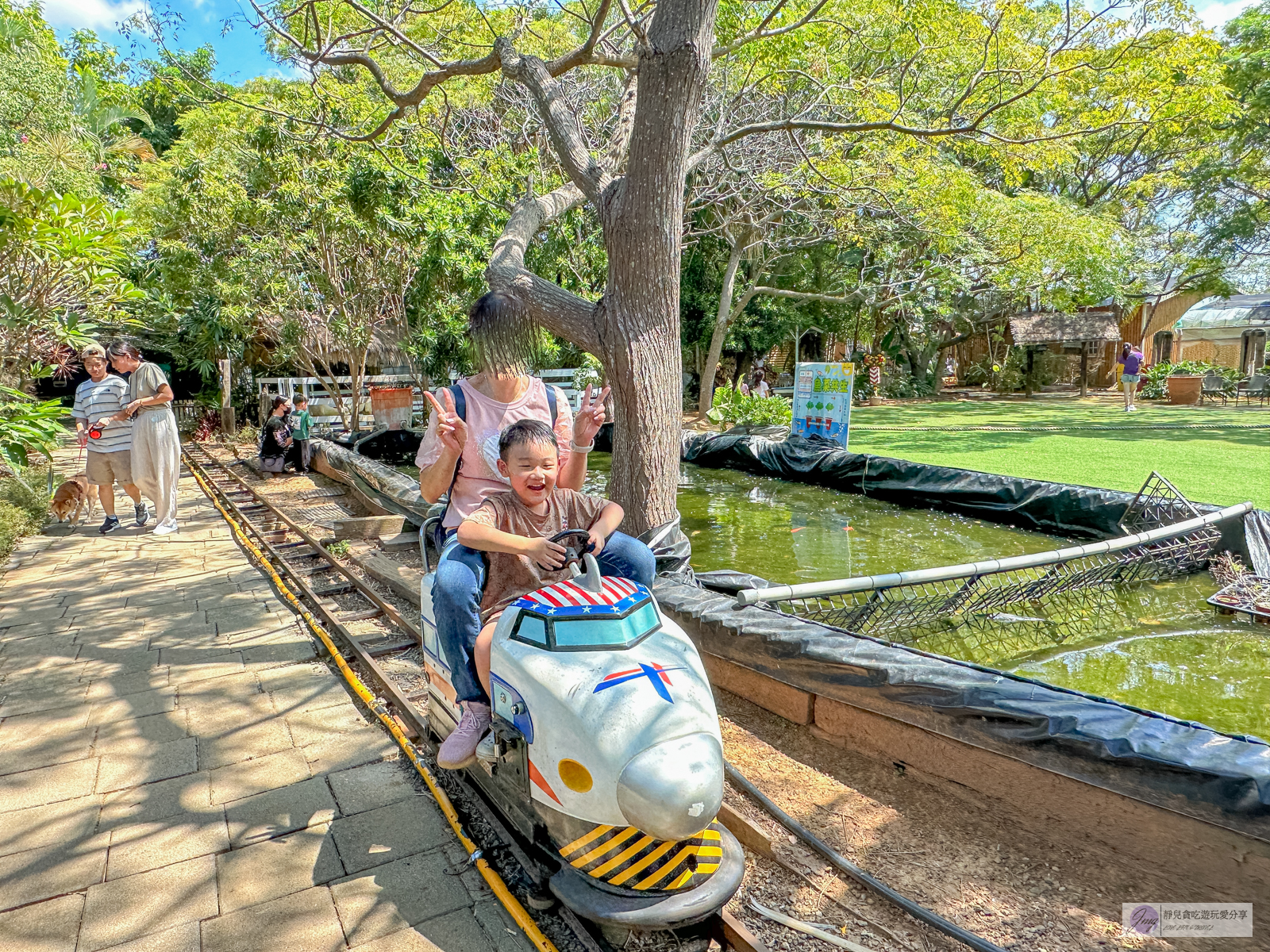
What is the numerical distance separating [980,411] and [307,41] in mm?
18845

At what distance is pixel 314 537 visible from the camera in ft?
25.1

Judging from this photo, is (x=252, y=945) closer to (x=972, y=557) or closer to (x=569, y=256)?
(x=972, y=557)

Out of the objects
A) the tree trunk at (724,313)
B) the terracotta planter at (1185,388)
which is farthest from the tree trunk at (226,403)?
the terracotta planter at (1185,388)

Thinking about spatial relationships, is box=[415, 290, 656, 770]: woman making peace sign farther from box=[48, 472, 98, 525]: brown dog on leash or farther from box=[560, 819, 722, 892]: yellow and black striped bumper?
box=[48, 472, 98, 525]: brown dog on leash

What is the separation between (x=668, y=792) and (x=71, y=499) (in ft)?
28.0

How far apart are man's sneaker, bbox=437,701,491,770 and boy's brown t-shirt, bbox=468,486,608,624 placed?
33 centimetres

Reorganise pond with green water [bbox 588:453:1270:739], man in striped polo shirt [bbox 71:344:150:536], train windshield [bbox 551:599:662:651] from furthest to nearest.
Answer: man in striped polo shirt [bbox 71:344:150:536] → pond with green water [bbox 588:453:1270:739] → train windshield [bbox 551:599:662:651]

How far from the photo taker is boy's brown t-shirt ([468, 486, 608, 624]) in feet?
9.39

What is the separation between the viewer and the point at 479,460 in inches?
125

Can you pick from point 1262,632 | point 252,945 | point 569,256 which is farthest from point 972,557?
point 569,256

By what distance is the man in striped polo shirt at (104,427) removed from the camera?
299 inches

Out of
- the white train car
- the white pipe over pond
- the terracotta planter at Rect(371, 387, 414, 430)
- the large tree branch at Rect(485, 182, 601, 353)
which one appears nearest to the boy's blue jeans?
the white train car

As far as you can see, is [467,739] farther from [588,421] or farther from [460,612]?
[588,421]

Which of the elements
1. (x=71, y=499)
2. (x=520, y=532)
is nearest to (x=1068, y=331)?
(x=71, y=499)
